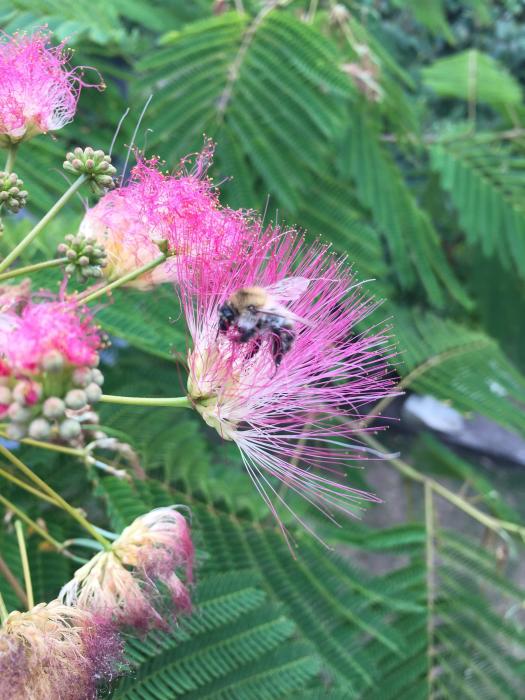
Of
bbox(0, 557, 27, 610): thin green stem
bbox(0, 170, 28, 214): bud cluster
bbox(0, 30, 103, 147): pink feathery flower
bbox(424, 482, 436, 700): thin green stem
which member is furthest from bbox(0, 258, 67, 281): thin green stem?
bbox(424, 482, 436, 700): thin green stem

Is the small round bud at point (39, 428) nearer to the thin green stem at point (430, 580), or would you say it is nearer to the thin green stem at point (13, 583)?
the thin green stem at point (13, 583)

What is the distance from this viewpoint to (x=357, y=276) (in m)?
2.27

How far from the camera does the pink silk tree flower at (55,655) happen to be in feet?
3.52

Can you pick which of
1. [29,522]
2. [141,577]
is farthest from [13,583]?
[141,577]

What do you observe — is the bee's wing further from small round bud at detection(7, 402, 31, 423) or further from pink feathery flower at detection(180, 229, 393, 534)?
small round bud at detection(7, 402, 31, 423)

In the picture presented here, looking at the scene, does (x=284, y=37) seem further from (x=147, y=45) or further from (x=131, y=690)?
(x=131, y=690)

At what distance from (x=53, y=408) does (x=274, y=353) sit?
45 cm

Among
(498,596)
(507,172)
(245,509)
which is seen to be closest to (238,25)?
(507,172)

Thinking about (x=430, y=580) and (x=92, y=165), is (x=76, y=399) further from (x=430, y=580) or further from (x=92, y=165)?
(x=430, y=580)

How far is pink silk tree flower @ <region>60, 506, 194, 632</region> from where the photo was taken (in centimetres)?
124

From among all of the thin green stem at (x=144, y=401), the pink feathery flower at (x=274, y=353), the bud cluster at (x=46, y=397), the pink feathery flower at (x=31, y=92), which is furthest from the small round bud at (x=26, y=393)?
the pink feathery flower at (x=31, y=92)

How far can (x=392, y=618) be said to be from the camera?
230 cm

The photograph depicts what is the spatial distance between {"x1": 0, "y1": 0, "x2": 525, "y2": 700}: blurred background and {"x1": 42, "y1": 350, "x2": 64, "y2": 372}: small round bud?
62 cm

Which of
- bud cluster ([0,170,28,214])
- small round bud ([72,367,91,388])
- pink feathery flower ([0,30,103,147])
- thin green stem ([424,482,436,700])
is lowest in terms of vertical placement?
thin green stem ([424,482,436,700])
